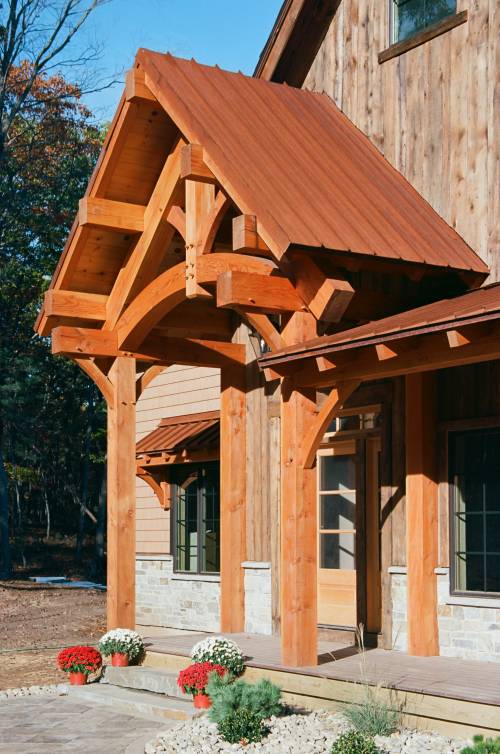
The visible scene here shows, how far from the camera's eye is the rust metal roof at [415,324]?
301 inches

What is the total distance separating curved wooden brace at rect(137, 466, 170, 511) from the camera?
50.1 feet

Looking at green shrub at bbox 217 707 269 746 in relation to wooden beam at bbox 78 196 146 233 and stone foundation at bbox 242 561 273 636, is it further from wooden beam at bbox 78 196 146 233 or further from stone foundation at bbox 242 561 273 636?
wooden beam at bbox 78 196 146 233

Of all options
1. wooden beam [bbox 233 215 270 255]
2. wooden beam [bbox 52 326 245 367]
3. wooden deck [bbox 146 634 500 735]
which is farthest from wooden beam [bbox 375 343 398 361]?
wooden beam [bbox 52 326 245 367]

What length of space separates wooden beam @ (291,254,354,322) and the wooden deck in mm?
2829

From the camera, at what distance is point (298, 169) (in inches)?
402

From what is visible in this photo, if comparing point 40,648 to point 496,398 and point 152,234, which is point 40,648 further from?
point 496,398

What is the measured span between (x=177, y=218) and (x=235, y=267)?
144cm

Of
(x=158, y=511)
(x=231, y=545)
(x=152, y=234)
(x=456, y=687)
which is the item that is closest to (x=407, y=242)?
(x=152, y=234)

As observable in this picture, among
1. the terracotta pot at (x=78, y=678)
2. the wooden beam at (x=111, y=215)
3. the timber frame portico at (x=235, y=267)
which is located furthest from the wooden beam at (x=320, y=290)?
the terracotta pot at (x=78, y=678)

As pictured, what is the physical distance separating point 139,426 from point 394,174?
6.79m

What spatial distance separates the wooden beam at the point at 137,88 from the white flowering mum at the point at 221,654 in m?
5.36

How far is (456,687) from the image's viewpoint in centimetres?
817

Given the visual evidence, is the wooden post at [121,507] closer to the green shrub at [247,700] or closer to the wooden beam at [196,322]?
the wooden beam at [196,322]

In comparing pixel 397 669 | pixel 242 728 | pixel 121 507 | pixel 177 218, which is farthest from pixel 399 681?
pixel 177 218
